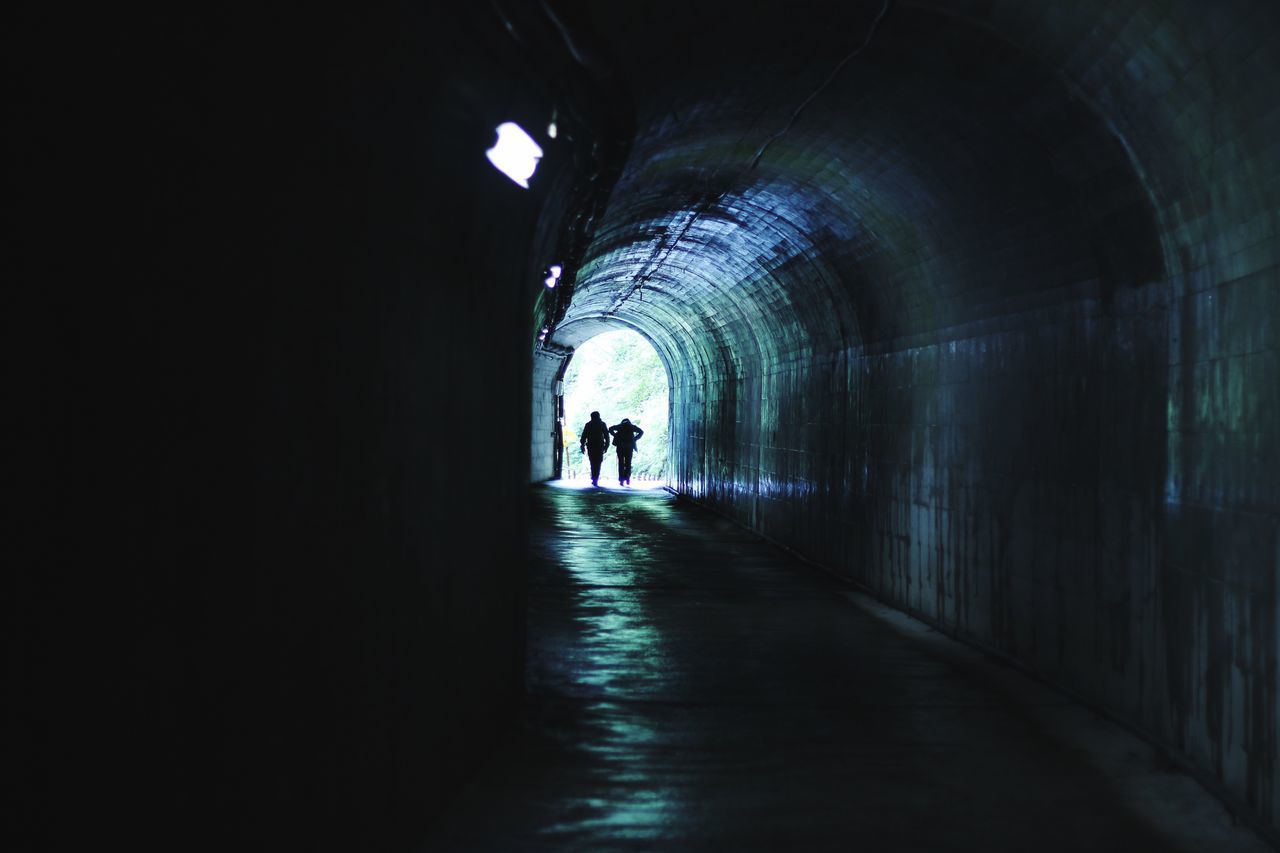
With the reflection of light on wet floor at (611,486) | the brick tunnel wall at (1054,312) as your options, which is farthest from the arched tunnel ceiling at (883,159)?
the reflection of light on wet floor at (611,486)

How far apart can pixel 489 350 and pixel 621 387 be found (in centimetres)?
5374

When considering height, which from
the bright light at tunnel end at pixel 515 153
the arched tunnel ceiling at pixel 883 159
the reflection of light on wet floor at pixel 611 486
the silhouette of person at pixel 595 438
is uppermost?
the arched tunnel ceiling at pixel 883 159

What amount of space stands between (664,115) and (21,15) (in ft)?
18.1

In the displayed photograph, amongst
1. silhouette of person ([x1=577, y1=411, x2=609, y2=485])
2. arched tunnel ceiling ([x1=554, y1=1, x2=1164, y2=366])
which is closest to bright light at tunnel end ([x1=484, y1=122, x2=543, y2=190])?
arched tunnel ceiling ([x1=554, y1=1, x2=1164, y2=366])

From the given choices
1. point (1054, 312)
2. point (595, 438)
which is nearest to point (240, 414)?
point (1054, 312)

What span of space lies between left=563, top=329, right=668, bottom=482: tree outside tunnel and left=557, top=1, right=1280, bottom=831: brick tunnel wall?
44.8 metres

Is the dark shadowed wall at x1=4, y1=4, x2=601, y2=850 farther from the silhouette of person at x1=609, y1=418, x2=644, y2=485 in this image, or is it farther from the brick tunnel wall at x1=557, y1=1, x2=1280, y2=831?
the silhouette of person at x1=609, y1=418, x2=644, y2=485

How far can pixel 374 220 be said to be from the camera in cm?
333

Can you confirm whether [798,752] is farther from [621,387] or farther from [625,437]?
[621,387]

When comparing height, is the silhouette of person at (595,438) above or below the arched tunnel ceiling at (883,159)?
below

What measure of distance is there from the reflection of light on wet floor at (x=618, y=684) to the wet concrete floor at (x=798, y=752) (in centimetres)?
2

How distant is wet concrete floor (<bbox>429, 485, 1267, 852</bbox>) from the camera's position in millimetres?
4359

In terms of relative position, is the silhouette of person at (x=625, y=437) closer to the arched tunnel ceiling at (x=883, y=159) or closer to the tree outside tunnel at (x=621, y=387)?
the arched tunnel ceiling at (x=883, y=159)

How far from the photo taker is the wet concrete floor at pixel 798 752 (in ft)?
14.3
